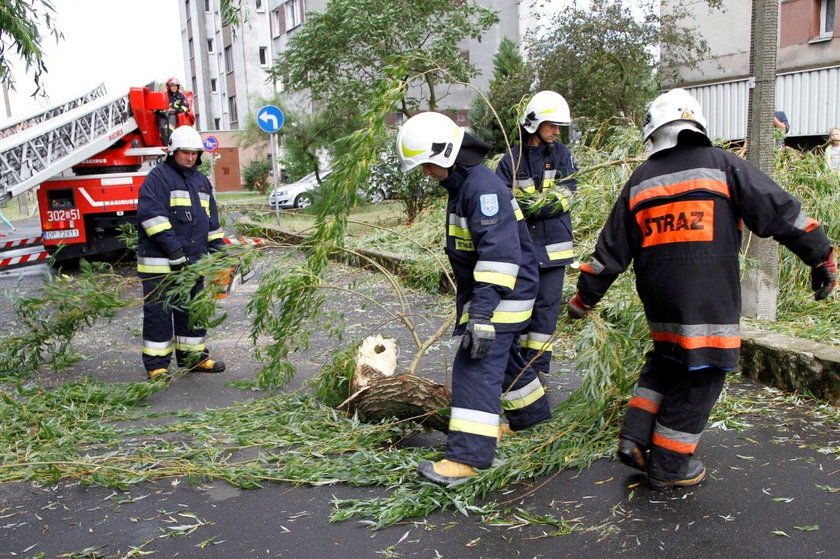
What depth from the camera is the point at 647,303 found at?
3.49 metres

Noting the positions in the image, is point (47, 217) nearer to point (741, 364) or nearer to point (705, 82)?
point (741, 364)

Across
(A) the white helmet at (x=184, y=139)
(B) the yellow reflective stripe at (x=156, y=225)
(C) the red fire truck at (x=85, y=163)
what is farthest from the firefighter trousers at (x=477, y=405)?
(C) the red fire truck at (x=85, y=163)

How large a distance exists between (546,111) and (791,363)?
7.10 feet

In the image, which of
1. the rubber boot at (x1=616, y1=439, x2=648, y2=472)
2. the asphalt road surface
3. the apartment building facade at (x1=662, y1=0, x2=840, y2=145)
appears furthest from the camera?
the apartment building facade at (x1=662, y1=0, x2=840, y2=145)

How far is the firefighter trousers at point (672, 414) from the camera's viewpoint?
132 inches

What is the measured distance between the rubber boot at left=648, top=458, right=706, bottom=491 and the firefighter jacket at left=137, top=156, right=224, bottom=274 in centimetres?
398

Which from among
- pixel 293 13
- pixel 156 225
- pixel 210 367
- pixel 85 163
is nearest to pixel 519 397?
pixel 210 367

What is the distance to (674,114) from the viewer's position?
332cm

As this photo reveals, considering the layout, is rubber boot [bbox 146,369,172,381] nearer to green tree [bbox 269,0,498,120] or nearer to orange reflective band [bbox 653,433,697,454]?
orange reflective band [bbox 653,433,697,454]

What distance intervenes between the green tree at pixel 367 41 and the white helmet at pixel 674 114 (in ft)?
41.4

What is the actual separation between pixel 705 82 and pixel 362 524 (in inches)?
771

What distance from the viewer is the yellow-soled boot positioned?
11.6 ft

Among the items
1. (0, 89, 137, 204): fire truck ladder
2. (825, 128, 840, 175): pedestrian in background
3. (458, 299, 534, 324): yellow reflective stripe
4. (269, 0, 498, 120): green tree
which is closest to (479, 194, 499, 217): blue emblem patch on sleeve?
(458, 299, 534, 324): yellow reflective stripe

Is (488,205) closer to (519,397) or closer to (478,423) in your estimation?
(478,423)
